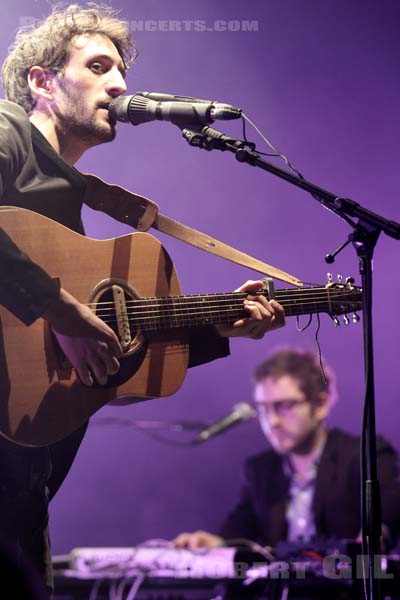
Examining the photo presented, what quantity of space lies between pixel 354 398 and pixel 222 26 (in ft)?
7.58

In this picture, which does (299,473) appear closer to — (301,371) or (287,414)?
(287,414)

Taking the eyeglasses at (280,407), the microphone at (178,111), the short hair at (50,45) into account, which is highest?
the short hair at (50,45)

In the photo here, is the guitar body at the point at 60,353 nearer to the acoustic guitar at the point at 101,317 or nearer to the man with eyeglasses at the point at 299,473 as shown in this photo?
the acoustic guitar at the point at 101,317

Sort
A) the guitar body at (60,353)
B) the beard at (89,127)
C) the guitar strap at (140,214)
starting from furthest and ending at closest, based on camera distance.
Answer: the guitar strap at (140,214) < the beard at (89,127) < the guitar body at (60,353)

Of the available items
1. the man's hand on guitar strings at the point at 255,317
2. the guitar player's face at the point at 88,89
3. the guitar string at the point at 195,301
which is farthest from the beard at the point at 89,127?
the man's hand on guitar strings at the point at 255,317

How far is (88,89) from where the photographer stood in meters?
2.69

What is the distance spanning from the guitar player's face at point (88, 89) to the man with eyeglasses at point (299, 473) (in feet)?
6.66

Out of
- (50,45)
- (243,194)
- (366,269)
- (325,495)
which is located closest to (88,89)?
(50,45)

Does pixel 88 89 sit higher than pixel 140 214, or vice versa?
pixel 88 89

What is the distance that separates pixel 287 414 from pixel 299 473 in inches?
13.8

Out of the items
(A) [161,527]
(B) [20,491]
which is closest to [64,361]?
(B) [20,491]

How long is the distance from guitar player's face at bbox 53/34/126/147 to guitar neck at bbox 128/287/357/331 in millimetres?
618

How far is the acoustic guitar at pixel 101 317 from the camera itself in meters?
2.17

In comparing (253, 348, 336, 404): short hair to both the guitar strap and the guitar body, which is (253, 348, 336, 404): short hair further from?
the guitar body
